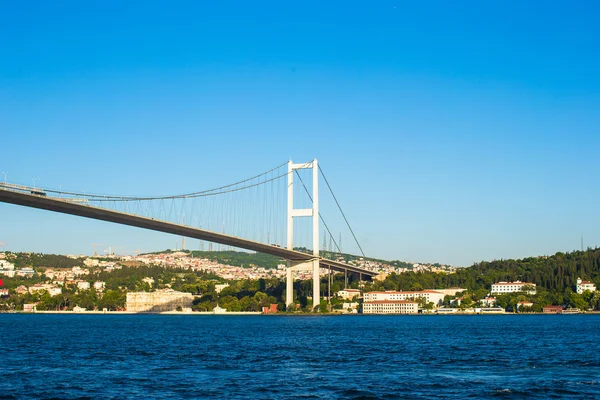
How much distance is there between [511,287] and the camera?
83.9 meters

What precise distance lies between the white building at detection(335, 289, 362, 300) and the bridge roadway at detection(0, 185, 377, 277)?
20834 millimetres

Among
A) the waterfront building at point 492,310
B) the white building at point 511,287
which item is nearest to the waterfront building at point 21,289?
the white building at point 511,287

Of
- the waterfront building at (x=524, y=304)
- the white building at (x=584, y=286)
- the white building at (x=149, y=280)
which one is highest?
the white building at (x=149, y=280)

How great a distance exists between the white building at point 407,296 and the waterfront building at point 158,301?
17.9m

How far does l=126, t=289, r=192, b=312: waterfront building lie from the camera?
267 ft

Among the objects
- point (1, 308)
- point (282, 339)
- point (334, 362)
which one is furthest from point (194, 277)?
point (334, 362)

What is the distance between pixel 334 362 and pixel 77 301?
74.8 m

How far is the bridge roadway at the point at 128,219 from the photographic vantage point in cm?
3369

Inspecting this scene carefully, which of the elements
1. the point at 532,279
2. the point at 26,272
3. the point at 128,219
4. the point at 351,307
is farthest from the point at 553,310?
the point at 26,272

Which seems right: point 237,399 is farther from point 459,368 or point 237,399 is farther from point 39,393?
point 459,368

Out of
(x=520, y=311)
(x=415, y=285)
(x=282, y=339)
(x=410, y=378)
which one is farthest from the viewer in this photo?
(x=415, y=285)

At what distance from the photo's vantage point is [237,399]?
1387 cm

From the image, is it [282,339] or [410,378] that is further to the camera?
[282,339]

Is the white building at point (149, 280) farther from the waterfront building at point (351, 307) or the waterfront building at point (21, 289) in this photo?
the waterfront building at point (351, 307)
